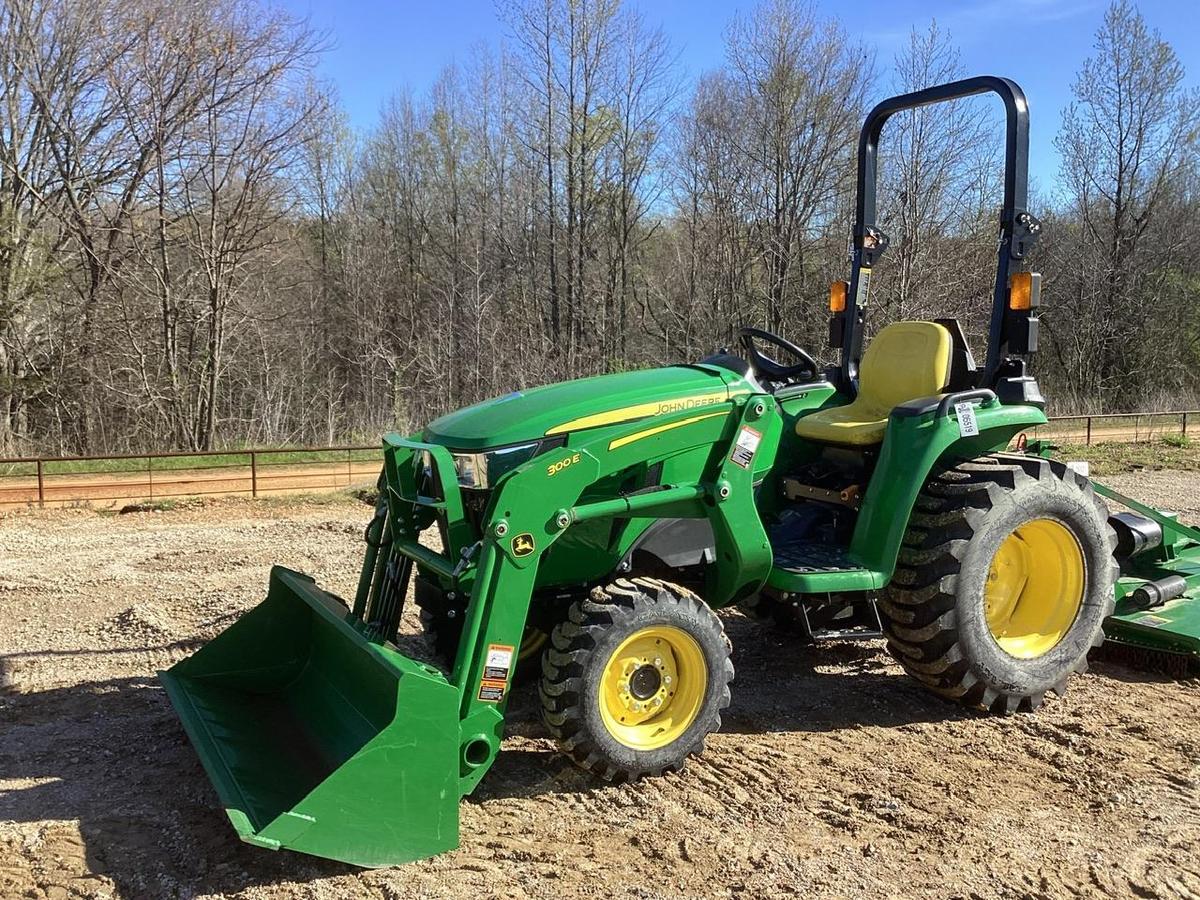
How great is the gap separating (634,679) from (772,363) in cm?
198

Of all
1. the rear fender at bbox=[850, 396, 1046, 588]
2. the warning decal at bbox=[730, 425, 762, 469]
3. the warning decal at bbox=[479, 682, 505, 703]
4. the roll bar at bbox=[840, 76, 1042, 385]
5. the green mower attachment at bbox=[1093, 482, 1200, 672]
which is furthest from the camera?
the green mower attachment at bbox=[1093, 482, 1200, 672]

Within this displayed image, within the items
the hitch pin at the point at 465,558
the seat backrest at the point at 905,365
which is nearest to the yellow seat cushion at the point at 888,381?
the seat backrest at the point at 905,365

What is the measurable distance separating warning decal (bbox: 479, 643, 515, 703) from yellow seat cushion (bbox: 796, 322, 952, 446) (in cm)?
194

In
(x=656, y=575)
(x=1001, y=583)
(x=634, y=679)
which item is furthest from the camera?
(x=1001, y=583)

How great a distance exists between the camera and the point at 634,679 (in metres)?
3.42

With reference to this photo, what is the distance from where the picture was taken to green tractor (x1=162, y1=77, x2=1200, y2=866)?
3.05 m

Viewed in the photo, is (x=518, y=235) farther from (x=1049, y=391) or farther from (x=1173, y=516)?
(x=1173, y=516)

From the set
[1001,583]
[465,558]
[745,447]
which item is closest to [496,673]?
[465,558]

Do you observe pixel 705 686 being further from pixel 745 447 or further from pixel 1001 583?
pixel 1001 583

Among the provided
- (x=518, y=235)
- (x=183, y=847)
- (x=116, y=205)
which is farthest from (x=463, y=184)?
(x=183, y=847)

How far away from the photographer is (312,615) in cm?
392

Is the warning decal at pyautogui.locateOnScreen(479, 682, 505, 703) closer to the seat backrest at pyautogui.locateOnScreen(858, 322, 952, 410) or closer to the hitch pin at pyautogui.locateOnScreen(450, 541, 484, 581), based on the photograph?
the hitch pin at pyautogui.locateOnScreen(450, 541, 484, 581)

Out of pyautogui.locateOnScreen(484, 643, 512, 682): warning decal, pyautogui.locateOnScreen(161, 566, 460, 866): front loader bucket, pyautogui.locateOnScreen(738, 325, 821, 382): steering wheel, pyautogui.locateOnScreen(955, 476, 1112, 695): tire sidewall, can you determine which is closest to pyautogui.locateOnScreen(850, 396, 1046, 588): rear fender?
pyautogui.locateOnScreen(955, 476, 1112, 695): tire sidewall

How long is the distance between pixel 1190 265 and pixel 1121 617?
2602cm
